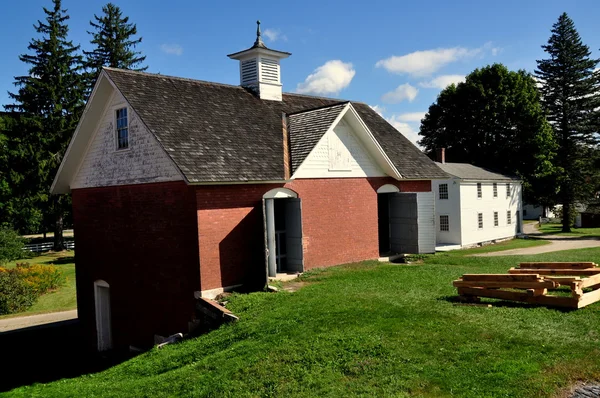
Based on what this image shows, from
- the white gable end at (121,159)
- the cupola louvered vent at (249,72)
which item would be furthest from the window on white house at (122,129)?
the cupola louvered vent at (249,72)

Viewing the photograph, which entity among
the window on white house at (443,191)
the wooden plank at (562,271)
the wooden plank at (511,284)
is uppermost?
the window on white house at (443,191)

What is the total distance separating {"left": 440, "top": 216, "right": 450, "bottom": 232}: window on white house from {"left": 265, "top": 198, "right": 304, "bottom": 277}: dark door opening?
20.7 meters

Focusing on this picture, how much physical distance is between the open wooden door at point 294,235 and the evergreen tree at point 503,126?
3137 cm

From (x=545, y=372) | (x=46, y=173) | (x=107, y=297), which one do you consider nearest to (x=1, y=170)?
(x=46, y=173)

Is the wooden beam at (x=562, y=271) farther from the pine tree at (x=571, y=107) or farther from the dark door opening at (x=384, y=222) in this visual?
the pine tree at (x=571, y=107)

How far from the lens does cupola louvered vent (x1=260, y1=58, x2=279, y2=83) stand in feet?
70.5

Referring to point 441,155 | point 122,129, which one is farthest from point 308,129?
point 441,155

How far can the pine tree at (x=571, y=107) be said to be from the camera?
147 ft

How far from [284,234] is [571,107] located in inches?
1518

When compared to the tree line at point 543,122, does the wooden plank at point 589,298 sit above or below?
below

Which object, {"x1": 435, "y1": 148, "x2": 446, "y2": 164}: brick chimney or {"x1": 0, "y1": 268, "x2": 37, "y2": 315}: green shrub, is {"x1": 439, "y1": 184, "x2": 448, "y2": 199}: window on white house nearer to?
{"x1": 435, "y1": 148, "x2": 446, "y2": 164}: brick chimney

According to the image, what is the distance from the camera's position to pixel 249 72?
856 inches

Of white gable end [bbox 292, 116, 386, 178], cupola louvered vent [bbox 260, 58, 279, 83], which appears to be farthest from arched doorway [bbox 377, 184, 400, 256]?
cupola louvered vent [bbox 260, 58, 279, 83]

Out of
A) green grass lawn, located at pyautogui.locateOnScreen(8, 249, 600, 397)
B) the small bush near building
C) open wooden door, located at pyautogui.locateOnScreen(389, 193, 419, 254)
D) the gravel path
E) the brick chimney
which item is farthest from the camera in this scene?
the brick chimney
